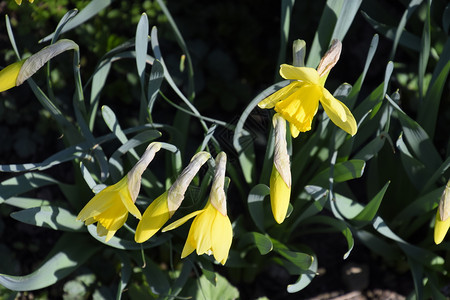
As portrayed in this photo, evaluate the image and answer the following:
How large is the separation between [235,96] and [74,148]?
767 mm

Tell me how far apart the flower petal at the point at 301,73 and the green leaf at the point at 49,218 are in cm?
81

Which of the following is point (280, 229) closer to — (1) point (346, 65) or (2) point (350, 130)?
(2) point (350, 130)

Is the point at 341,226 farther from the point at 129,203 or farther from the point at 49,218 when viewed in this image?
the point at 49,218

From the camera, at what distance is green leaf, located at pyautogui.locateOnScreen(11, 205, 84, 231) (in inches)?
58.0

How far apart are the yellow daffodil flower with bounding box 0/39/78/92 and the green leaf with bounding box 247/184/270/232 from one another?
2.11 feet

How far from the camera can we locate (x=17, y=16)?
7.11 ft

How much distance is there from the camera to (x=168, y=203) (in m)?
1.21

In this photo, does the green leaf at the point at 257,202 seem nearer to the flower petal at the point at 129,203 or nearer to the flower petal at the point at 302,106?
the flower petal at the point at 302,106

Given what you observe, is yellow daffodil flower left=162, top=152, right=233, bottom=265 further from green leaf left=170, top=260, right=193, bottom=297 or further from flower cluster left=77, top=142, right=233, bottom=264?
green leaf left=170, top=260, right=193, bottom=297

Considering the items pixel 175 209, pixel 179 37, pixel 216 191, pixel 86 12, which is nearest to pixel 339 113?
pixel 216 191

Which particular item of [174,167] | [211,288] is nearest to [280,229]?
[211,288]

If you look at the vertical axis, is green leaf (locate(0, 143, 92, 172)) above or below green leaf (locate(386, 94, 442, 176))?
above

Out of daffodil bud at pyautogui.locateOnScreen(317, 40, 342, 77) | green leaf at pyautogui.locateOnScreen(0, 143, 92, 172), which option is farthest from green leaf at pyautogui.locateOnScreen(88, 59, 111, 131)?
daffodil bud at pyautogui.locateOnScreen(317, 40, 342, 77)

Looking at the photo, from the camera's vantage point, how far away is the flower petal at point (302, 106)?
1275 mm
